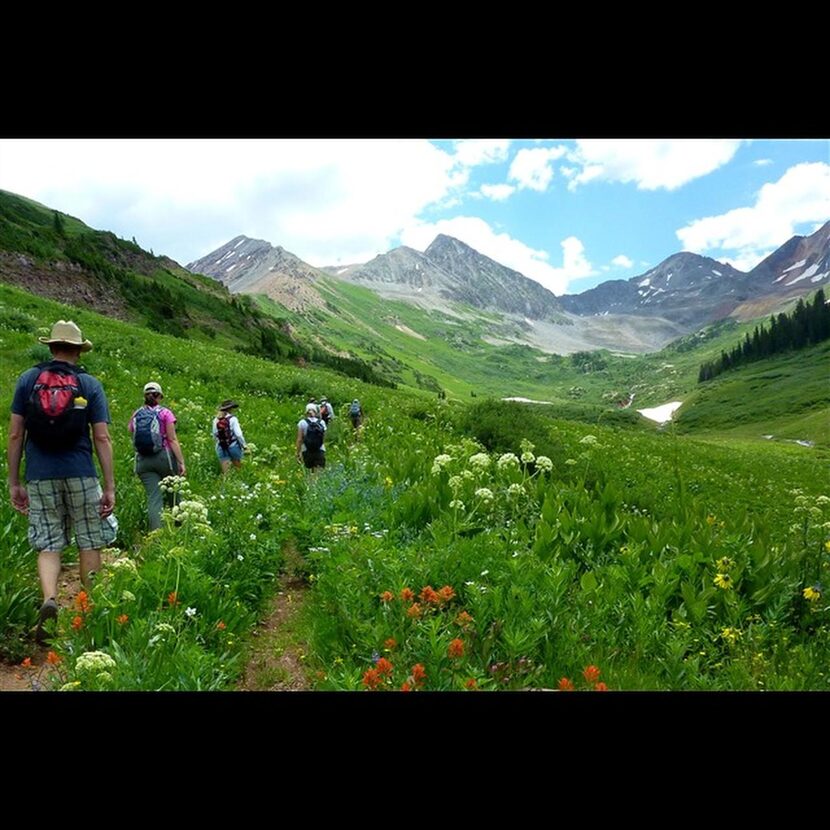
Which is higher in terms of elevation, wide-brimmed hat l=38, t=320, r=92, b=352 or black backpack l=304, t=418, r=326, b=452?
wide-brimmed hat l=38, t=320, r=92, b=352

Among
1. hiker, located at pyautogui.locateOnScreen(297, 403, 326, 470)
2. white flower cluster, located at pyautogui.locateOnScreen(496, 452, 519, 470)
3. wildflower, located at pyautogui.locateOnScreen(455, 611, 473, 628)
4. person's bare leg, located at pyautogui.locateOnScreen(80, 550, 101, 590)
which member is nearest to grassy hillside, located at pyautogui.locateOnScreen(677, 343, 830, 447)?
hiker, located at pyautogui.locateOnScreen(297, 403, 326, 470)

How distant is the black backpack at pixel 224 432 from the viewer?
1134cm

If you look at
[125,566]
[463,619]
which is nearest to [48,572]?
[125,566]

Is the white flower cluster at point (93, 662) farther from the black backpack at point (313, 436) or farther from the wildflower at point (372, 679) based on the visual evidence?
the black backpack at point (313, 436)

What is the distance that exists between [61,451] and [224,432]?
18.5ft

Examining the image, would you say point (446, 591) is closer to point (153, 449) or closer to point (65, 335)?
point (65, 335)

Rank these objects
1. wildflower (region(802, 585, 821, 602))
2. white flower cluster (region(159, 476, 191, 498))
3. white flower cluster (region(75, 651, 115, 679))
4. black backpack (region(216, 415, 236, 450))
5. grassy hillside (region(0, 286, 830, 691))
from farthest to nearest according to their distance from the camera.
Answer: black backpack (region(216, 415, 236, 450))
white flower cluster (region(159, 476, 191, 498))
wildflower (region(802, 585, 821, 602))
grassy hillside (region(0, 286, 830, 691))
white flower cluster (region(75, 651, 115, 679))

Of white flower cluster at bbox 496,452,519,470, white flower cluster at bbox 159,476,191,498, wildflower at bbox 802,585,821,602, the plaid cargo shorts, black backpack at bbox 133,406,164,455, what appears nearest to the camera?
wildflower at bbox 802,585,821,602

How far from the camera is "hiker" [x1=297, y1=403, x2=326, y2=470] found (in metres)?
13.1

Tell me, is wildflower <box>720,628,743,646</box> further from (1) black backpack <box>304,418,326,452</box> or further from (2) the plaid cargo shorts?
(1) black backpack <box>304,418,326,452</box>

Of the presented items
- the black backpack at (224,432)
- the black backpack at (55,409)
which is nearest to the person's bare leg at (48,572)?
the black backpack at (55,409)

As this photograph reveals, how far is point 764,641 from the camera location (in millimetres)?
5066

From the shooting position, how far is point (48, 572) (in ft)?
18.2
